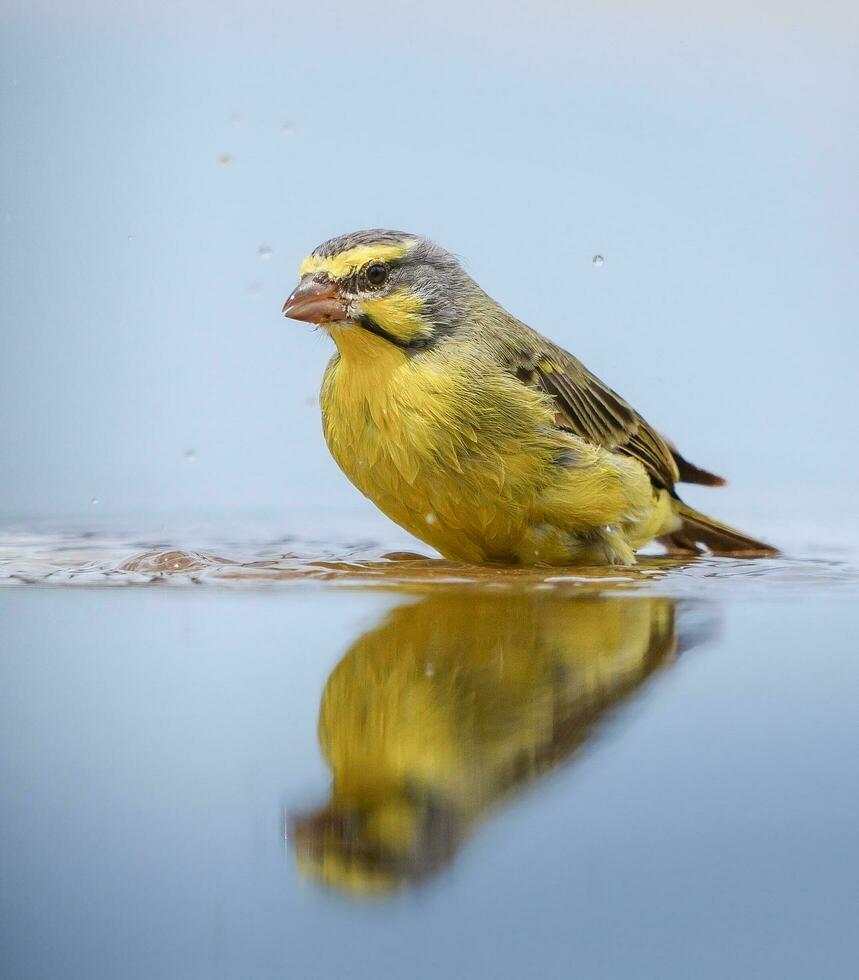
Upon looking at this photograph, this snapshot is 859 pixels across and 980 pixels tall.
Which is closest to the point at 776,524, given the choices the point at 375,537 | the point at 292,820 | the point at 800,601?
the point at 375,537

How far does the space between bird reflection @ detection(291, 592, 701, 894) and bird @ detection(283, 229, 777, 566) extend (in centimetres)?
80

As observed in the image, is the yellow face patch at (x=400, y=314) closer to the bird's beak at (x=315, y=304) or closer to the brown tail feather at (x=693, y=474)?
the bird's beak at (x=315, y=304)

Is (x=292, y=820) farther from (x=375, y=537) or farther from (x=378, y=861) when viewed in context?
(x=375, y=537)

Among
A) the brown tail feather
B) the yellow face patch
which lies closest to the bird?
the yellow face patch

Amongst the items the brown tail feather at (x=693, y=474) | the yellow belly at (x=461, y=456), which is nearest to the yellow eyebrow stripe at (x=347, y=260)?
the yellow belly at (x=461, y=456)

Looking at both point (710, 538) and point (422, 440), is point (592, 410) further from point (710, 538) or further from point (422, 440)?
point (710, 538)

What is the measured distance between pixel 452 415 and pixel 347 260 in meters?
0.59

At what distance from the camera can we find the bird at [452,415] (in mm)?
4480

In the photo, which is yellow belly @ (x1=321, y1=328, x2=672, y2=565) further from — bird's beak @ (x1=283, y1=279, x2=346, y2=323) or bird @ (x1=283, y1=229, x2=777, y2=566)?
bird's beak @ (x1=283, y1=279, x2=346, y2=323)

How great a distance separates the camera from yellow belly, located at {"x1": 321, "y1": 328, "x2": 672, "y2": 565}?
14.8 ft

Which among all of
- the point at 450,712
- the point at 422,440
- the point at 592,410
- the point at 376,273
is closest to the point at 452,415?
the point at 422,440

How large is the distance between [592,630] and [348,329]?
152 cm

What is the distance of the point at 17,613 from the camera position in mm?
3879

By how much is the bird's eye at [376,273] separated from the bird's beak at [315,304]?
14cm
